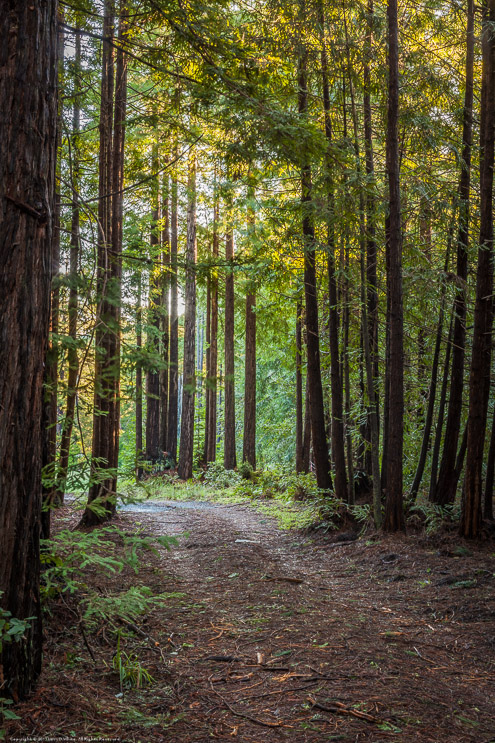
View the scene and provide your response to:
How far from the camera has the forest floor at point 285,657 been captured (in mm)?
3117

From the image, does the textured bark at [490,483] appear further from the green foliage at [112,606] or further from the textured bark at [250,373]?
the textured bark at [250,373]

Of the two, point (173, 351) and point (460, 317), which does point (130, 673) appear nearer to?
point (460, 317)

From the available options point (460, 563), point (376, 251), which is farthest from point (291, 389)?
point (460, 563)

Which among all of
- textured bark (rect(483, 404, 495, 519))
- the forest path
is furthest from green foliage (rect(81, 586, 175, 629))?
textured bark (rect(483, 404, 495, 519))

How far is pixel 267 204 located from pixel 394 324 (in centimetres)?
375

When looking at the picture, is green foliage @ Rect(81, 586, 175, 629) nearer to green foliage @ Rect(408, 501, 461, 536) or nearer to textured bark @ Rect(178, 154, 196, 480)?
green foliage @ Rect(408, 501, 461, 536)

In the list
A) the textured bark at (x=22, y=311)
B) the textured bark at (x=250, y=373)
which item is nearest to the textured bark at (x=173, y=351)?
the textured bark at (x=250, y=373)

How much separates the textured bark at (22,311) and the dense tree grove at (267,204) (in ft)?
0.04

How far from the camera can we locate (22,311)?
3.28m

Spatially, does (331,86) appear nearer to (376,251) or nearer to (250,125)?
(376,251)

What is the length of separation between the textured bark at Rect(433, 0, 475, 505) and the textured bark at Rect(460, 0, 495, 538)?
39 cm

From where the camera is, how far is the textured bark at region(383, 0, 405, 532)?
8.30 meters

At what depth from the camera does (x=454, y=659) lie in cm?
431

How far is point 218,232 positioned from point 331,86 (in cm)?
Answer: 911
